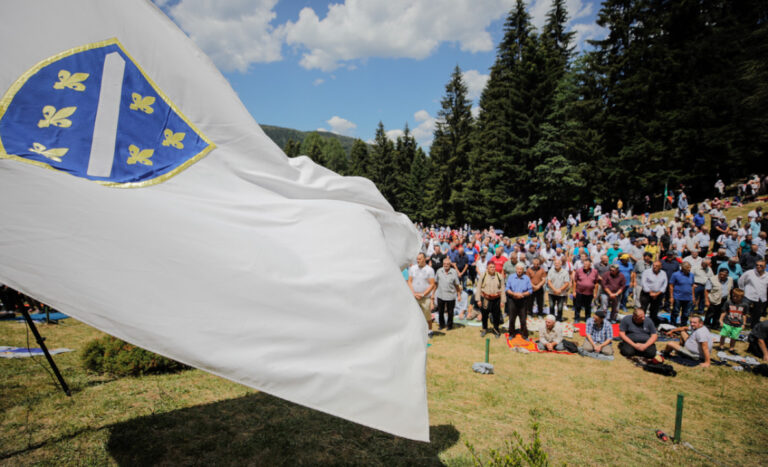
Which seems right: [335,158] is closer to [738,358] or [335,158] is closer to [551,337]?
[551,337]

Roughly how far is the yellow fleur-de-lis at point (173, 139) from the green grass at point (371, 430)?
3.93 m

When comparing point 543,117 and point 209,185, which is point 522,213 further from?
point 209,185

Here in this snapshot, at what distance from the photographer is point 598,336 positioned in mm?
9211

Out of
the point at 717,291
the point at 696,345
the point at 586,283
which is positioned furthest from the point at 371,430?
the point at 717,291

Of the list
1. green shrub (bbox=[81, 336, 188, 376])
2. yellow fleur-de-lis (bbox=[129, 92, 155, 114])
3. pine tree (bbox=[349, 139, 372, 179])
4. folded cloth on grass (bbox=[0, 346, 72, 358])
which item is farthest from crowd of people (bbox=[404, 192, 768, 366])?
pine tree (bbox=[349, 139, 372, 179])

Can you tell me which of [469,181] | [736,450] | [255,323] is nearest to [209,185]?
[255,323]

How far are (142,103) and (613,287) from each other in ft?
39.3

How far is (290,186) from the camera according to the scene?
3.03m

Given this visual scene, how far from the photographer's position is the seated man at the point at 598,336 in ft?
29.7

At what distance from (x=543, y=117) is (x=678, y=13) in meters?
14.2

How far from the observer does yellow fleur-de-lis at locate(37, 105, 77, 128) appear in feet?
7.88

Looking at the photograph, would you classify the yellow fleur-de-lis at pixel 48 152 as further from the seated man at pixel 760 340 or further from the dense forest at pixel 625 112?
the dense forest at pixel 625 112

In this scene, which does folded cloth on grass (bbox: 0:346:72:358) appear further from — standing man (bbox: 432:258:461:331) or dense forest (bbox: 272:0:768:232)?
dense forest (bbox: 272:0:768:232)

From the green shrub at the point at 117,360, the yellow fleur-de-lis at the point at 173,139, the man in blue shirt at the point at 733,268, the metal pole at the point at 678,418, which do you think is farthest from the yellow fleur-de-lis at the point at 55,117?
the man in blue shirt at the point at 733,268
